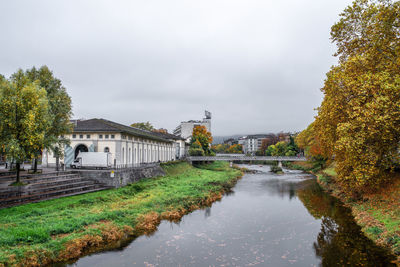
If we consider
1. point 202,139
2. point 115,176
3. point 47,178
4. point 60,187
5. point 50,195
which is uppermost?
point 202,139

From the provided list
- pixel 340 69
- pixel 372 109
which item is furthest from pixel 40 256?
pixel 340 69

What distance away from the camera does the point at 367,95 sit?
15.8 metres

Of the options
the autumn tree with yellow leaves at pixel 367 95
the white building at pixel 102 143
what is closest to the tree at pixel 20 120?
the white building at pixel 102 143

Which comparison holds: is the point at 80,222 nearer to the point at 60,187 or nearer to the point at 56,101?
the point at 60,187

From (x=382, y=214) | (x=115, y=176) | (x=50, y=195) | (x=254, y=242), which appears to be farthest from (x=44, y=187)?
(x=382, y=214)

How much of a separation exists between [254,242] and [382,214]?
320 inches

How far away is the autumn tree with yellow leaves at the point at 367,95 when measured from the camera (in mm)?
14508

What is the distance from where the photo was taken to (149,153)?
141 feet

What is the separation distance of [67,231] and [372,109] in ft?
55.4

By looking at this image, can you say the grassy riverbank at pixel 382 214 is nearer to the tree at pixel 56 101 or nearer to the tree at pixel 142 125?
the tree at pixel 56 101

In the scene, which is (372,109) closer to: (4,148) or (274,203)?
(274,203)

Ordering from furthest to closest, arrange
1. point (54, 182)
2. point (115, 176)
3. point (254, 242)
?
1. point (115, 176)
2. point (54, 182)
3. point (254, 242)

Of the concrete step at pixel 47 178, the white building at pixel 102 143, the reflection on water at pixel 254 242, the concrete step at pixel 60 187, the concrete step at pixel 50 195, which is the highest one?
the white building at pixel 102 143

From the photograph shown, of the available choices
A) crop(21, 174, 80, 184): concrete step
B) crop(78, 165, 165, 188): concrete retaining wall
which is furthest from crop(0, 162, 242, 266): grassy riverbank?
crop(21, 174, 80, 184): concrete step
